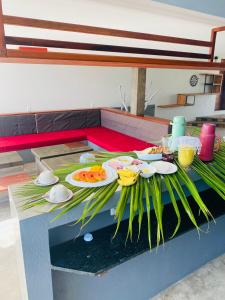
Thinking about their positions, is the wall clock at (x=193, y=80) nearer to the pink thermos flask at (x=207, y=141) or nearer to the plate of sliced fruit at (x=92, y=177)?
the pink thermos flask at (x=207, y=141)

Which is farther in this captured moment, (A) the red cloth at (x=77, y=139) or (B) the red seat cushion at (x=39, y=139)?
(B) the red seat cushion at (x=39, y=139)

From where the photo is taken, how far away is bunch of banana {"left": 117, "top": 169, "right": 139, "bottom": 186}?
1.11 m

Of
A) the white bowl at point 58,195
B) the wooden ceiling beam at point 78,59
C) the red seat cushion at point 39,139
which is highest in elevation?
the wooden ceiling beam at point 78,59

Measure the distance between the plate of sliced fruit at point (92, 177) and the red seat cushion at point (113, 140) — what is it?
2.31m

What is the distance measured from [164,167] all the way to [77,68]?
501 centimetres

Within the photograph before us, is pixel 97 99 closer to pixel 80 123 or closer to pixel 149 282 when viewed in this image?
pixel 80 123

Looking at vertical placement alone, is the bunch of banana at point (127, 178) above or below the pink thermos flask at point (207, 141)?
below

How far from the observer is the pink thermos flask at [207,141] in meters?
1.43

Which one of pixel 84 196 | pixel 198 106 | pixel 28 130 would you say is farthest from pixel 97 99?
pixel 84 196

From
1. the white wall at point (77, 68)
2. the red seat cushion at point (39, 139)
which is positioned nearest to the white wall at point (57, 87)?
the white wall at point (77, 68)

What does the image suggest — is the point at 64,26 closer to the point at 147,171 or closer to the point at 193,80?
the point at 147,171

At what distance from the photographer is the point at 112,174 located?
121 centimetres

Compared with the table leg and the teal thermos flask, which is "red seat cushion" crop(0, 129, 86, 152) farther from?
the table leg

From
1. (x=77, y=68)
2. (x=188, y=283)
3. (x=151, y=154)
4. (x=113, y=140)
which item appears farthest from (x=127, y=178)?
(x=77, y=68)
